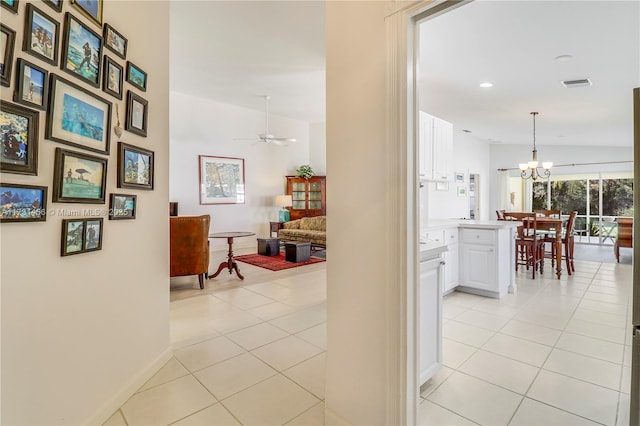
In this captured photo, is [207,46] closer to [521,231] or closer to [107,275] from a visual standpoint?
[107,275]

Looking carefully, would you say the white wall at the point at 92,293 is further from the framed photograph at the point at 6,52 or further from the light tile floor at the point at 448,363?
the light tile floor at the point at 448,363

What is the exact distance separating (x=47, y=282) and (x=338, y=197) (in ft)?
4.62

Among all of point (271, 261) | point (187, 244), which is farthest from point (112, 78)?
point (271, 261)

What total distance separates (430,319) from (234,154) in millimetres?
6647

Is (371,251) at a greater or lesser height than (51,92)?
lesser

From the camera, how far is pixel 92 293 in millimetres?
1739

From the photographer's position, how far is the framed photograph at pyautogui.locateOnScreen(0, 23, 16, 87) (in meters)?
1.24

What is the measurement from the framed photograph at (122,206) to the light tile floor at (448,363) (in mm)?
1115

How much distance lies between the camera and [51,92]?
147 centimetres

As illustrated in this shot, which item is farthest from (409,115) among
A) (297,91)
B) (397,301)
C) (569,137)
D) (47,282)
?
(569,137)

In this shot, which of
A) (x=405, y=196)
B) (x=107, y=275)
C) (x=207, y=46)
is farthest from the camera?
(x=207, y=46)

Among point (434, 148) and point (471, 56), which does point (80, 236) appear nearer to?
point (434, 148)

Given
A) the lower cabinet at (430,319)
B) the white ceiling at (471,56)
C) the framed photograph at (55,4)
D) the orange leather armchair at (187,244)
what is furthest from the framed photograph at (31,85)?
the orange leather armchair at (187,244)

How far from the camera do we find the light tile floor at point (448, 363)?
6.02 feet
